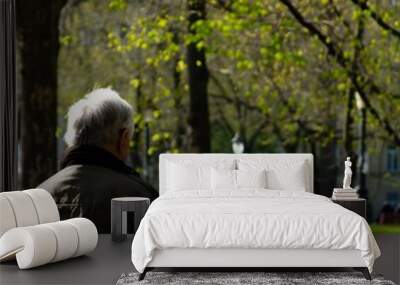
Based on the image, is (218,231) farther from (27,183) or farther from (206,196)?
(27,183)

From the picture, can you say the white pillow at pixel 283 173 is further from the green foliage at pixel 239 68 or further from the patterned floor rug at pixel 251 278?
the green foliage at pixel 239 68

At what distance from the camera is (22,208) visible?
585 centimetres

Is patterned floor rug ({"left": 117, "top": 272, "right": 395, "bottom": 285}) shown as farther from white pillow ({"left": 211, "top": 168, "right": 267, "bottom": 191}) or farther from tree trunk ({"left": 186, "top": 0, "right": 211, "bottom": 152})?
tree trunk ({"left": 186, "top": 0, "right": 211, "bottom": 152})

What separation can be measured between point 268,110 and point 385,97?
269 cm

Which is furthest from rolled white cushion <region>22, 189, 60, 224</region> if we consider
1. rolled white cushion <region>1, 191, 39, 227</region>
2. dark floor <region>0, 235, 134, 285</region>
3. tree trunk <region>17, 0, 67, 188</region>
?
tree trunk <region>17, 0, 67, 188</region>

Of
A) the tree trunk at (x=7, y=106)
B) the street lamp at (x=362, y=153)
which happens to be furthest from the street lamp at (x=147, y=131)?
the tree trunk at (x=7, y=106)

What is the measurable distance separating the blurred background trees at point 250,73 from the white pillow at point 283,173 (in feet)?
13.7

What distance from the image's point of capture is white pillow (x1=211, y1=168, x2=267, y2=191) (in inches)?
271

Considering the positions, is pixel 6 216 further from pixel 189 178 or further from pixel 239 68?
pixel 239 68

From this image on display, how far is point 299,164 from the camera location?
23.7ft

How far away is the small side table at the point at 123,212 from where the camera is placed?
266 inches

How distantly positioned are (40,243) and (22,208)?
526 millimetres

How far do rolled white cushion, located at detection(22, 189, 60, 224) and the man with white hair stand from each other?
0.52 meters

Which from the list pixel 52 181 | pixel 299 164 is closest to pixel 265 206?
pixel 299 164
